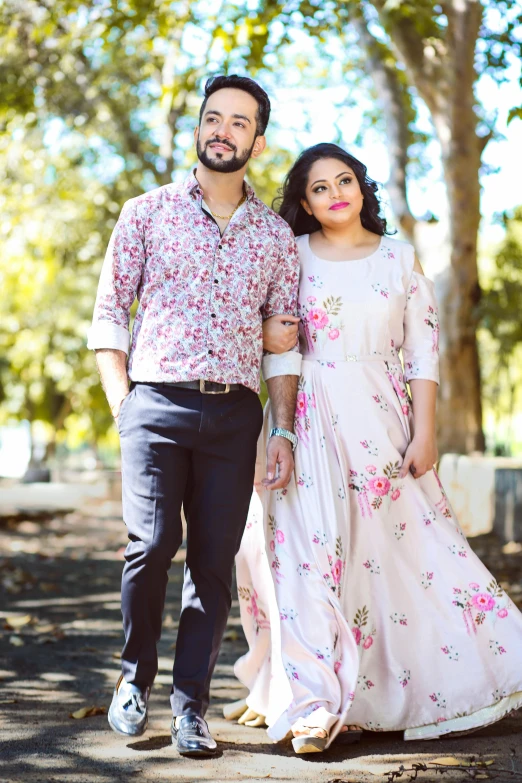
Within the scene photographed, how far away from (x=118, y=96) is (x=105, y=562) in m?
11.0

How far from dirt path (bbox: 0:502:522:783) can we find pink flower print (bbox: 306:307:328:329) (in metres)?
1.68

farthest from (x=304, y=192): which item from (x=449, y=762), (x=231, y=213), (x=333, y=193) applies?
(x=449, y=762)

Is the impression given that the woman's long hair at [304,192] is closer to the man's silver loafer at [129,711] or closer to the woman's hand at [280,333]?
the woman's hand at [280,333]

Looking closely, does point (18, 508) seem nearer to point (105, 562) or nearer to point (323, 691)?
point (105, 562)

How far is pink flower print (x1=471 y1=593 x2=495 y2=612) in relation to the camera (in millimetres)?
4281

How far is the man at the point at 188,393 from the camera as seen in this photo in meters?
3.87

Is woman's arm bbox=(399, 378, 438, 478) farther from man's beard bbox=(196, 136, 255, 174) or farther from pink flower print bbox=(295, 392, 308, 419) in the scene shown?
man's beard bbox=(196, 136, 255, 174)

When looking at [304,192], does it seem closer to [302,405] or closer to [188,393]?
[302,405]

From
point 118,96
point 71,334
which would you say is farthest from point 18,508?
point 71,334

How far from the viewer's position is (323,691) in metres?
3.94

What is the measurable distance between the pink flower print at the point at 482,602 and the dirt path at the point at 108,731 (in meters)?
0.50

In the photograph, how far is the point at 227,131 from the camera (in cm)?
407

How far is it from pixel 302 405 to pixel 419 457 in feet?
1.73

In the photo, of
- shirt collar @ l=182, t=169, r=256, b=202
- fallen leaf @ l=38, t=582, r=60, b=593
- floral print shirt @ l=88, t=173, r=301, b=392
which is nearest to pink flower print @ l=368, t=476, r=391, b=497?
floral print shirt @ l=88, t=173, r=301, b=392
